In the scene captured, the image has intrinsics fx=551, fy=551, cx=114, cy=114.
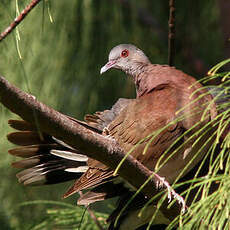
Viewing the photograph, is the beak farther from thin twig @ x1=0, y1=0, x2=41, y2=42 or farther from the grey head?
thin twig @ x1=0, y1=0, x2=41, y2=42

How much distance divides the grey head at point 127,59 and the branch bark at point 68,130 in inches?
44.4

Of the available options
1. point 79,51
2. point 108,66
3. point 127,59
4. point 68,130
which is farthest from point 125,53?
point 68,130

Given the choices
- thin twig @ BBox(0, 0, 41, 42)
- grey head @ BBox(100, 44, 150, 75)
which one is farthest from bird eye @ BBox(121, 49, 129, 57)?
thin twig @ BBox(0, 0, 41, 42)

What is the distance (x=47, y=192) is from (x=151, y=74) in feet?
2.71

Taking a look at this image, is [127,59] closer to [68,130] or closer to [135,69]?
[135,69]

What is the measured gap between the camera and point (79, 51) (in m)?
2.62

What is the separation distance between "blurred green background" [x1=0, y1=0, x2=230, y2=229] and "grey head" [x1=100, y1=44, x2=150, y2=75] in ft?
0.20

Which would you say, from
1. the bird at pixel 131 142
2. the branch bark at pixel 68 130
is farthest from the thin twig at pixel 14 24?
the bird at pixel 131 142

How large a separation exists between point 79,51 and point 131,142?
0.58 m

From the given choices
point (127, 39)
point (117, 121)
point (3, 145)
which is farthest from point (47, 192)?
point (127, 39)

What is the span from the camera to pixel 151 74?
2588 mm

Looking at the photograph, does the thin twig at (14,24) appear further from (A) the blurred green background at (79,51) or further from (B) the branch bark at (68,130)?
(A) the blurred green background at (79,51)

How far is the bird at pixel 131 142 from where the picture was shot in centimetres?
214

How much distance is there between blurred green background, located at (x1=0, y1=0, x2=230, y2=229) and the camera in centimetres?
246
